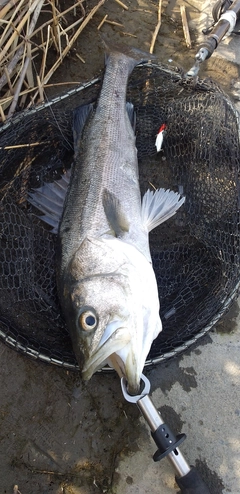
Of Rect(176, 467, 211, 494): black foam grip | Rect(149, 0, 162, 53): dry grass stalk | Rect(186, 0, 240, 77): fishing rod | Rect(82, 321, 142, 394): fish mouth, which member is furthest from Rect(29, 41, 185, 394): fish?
Rect(149, 0, 162, 53): dry grass stalk

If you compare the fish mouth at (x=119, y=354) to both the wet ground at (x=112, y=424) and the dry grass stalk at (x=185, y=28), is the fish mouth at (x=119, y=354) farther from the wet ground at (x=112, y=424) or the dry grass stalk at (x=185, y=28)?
the dry grass stalk at (x=185, y=28)

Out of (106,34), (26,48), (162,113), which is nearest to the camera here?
(162,113)

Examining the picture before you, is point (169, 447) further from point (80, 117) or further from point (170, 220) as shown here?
point (80, 117)

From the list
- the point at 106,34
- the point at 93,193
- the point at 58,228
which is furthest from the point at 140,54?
the point at 58,228

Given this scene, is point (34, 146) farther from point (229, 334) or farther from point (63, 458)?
point (63, 458)

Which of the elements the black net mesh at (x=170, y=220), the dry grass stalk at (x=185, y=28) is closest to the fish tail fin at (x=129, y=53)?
the black net mesh at (x=170, y=220)

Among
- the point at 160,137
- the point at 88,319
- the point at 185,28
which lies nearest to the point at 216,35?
the point at 160,137
